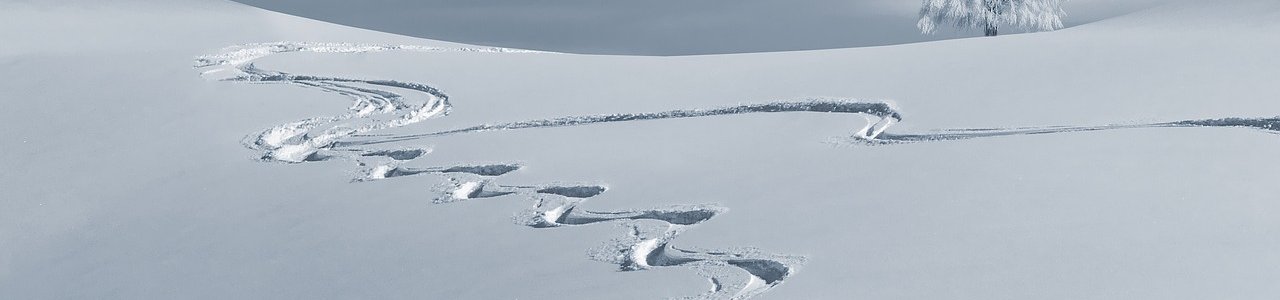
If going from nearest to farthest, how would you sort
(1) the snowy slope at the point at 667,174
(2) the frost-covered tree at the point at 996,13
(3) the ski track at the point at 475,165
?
(1) the snowy slope at the point at 667,174, (3) the ski track at the point at 475,165, (2) the frost-covered tree at the point at 996,13

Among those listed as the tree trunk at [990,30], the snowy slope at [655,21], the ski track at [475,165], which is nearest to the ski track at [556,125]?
the ski track at [475,165]

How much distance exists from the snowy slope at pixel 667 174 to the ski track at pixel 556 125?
35mm

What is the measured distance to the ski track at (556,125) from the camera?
7.52 meters

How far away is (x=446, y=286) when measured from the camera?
7.59 meters

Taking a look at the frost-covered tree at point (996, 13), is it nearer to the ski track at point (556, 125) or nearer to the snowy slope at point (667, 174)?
the snowy slope at point (667, 174)

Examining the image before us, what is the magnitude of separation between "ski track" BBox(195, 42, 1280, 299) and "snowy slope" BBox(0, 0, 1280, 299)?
4cm

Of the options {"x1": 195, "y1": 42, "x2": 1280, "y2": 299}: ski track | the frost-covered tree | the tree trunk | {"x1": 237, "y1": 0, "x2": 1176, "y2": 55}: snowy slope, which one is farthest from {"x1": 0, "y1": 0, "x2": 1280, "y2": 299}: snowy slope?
{"x1": 237, "y1": 0, "x2": 1176, "y2": 55}: snowy slope

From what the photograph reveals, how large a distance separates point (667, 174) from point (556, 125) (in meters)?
2.30

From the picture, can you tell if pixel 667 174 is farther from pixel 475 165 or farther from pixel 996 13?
pixel 996 13

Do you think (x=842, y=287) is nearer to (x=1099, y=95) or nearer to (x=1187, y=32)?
(x=1099, y=95)

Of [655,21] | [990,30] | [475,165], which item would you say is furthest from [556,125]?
[655,21]

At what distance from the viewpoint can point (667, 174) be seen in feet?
31.3

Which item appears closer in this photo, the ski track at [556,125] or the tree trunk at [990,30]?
the ski track at [556,125]

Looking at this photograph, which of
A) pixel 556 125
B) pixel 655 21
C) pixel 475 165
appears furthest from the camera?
pixel 655 21
